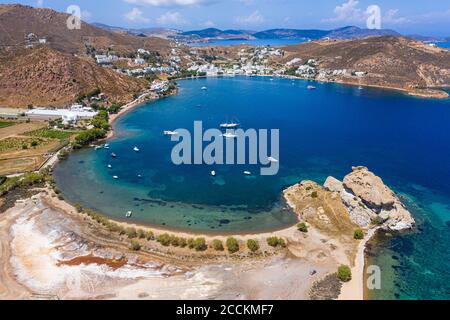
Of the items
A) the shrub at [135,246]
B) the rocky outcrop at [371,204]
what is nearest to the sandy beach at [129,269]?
the shrub at [135,246]

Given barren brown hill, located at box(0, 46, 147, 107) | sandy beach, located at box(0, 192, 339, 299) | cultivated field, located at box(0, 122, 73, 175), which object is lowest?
sandy beach, located at box(0, 192, 339, 299)

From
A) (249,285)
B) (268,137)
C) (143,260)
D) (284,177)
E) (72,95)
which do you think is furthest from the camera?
(72,95)

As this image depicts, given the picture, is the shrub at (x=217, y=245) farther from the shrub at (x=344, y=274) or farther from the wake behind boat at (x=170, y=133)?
the wake behind boat at (x=170, y=133)

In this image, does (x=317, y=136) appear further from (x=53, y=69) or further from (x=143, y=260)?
(x=53, y=69)

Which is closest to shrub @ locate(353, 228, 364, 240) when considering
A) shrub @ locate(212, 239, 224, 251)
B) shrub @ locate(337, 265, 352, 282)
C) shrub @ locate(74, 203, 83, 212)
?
shrub @ locate(337, 265, 352, 282)

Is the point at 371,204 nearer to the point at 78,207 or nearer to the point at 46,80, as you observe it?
the point at 78,207

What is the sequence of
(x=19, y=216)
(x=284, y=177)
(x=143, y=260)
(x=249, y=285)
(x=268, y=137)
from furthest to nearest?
(x=268, y=137) → (x=284, y=177) → (x=19, y=216) → (x=143, y=260) → (x=249, y=285)

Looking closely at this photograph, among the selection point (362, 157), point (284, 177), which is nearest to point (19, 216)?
point (284, 177)

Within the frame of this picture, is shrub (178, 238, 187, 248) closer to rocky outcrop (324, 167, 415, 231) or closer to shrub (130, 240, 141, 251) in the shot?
shrub (130, 240, 141, 251)
